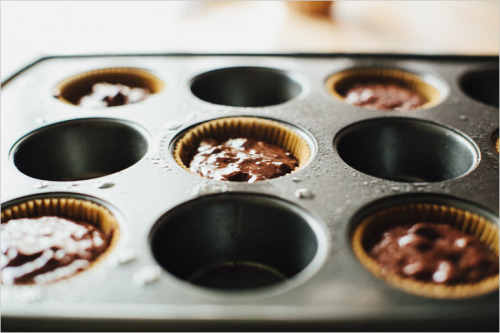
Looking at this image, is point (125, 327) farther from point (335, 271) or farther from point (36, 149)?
point (36, 149)

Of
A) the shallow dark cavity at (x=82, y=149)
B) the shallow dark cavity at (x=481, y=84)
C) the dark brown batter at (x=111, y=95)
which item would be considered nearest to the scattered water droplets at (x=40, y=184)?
the shallow dark cavity at (x=82, y=149)

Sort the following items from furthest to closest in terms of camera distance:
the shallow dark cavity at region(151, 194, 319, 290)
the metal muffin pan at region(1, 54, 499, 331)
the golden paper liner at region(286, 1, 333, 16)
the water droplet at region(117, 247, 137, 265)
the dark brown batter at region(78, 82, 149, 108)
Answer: the golden paper liner at region(286, 1, 333, 16) < the dark brown batter at region(78, 82, 149, 108) < the shallow dark cavity at region(151, 194, 319, 290) < the water droplet at region(117, 247, 137, 265) < the metal muffin pan at region(1, 54, 499, 331)

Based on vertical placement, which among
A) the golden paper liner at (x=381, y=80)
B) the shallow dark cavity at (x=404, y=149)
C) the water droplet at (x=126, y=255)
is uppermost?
the golden paper liner at (x=381, y=80)

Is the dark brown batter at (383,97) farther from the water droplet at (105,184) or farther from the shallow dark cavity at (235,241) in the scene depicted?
the water droplet at (105,184)

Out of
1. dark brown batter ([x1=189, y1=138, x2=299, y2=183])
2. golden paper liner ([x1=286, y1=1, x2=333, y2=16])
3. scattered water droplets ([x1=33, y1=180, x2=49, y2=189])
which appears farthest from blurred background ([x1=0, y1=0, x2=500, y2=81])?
scattered water droplets ([x1=33, y1=180, x2=49, y2=189])

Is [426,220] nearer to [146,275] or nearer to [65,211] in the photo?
[146,275]

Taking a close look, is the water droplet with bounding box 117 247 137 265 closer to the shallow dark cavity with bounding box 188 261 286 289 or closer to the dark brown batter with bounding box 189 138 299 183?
the shallow dark cavity with bounding box 188 261 286 289

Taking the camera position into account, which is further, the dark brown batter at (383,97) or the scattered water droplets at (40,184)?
the dark brown batter at (383,97)

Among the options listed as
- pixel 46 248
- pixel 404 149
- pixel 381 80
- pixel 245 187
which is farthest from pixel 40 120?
pixel 381 80
